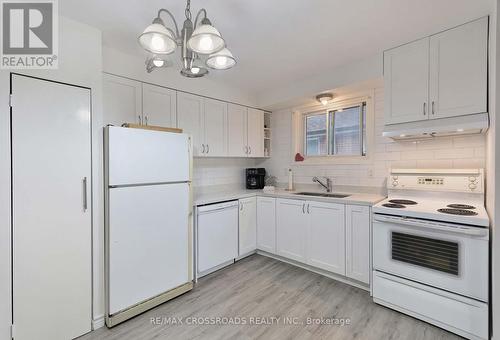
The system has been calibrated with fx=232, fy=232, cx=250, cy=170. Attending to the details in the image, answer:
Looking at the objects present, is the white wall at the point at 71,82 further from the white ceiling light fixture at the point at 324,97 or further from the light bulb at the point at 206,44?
the white ceiling light fixture at the point at 324,97

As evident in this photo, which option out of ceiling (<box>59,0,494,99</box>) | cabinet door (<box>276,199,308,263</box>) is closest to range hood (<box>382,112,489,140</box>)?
ceiling (<box>59,0,494,99</box>)

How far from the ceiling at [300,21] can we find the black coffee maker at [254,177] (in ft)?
5.89

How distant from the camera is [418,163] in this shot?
2561mm

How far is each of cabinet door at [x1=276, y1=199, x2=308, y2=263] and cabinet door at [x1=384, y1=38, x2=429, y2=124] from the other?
4.63 feet

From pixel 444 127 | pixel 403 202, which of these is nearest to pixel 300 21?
pixel 444 127

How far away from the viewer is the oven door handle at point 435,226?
1660mm

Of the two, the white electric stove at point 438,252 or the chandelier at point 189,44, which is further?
the white electric stove at point 438,252

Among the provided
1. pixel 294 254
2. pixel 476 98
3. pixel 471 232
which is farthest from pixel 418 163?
pixel 294 254

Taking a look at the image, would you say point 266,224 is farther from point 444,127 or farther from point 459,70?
point 459,70

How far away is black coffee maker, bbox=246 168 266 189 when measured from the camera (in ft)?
12.6

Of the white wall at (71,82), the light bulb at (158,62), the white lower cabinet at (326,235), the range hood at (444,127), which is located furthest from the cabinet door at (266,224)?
the light bulb at (158,62)

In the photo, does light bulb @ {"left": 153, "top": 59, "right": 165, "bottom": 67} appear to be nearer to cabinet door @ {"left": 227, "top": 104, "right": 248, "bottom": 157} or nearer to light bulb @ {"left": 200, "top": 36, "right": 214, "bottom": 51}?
light bulb @ {"left": 200, "top": 36, "right": 214, "bottom": 51}

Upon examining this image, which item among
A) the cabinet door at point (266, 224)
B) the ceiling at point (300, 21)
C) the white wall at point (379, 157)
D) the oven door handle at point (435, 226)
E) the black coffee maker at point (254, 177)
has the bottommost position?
the cabinet door at point (266, 224)

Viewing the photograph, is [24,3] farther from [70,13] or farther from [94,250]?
[94,250]
